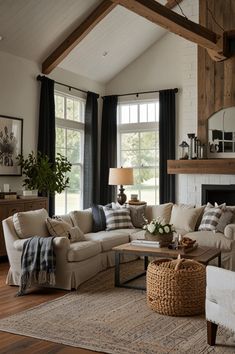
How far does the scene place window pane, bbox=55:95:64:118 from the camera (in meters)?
8.55

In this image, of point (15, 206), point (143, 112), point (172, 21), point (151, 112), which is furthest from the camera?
point (143, 112)

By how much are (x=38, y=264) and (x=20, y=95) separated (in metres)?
3.46

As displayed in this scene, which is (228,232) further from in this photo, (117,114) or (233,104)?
(117,114)

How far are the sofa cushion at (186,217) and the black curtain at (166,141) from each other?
1748mm

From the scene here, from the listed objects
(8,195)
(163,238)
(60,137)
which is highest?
(60,137)

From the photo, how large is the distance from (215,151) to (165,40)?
8.26 ft

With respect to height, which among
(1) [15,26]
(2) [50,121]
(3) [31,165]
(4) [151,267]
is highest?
(1) [15,26]

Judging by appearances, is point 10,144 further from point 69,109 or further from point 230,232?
point 230,232

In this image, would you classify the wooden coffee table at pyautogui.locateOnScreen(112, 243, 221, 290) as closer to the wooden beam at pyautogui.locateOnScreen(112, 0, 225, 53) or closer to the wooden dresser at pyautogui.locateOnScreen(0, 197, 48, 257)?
the wooden dresser at pyautogui.locateOnScreen(0, 197, 48, 257)

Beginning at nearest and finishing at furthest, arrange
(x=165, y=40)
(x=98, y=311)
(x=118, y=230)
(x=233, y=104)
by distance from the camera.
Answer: (x=98, y=311) < (x=118, y=230) < (x=233, y=104) < (x=165, y=40)

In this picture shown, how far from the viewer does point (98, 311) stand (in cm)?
435

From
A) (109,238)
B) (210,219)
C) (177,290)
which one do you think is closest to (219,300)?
(177,290)

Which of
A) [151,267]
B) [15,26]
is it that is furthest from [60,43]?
[151,267]

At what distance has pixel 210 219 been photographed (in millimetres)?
6457
